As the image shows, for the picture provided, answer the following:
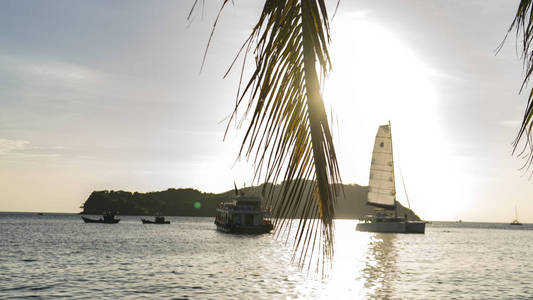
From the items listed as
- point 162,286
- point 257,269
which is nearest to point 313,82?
point 162,286

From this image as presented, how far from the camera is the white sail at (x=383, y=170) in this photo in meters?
97.8

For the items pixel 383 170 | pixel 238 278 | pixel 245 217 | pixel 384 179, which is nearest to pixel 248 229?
pixel 245 217

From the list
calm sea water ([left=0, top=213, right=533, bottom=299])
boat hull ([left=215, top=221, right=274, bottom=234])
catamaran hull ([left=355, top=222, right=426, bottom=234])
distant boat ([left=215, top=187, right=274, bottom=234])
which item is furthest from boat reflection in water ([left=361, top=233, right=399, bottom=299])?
catamaran hull ([left=355, top=222, right=426, bottom=234])

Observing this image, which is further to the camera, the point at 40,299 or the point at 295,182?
the point at 40,299

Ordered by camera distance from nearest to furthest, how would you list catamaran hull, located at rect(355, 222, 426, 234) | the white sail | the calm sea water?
1. the calm sea water
2. the white sail
3. catamaran hull, located at rect(355, 222, 426, 234)

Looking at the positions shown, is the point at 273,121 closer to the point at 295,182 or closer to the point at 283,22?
the point at 295,182

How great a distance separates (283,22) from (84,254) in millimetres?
57904

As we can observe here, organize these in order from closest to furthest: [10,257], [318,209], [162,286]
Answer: [318,209] → [162,286] → [10,257]

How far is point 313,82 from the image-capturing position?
180cm

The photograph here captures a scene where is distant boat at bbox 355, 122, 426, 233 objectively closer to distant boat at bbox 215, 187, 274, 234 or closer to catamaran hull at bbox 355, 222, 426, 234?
catamaran hull at bbox 355, 222, 426, 234

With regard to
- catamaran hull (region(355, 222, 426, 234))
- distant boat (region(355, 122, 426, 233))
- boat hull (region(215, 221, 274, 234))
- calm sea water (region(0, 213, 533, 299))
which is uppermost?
distant boat (region(355, 122, 426, 233))

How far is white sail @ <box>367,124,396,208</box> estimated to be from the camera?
9781 cm

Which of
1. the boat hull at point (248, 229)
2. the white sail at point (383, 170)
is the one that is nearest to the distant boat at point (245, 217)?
the boat hull at point (248, 229)

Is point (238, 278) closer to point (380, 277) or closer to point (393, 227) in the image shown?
point (380, 277)
